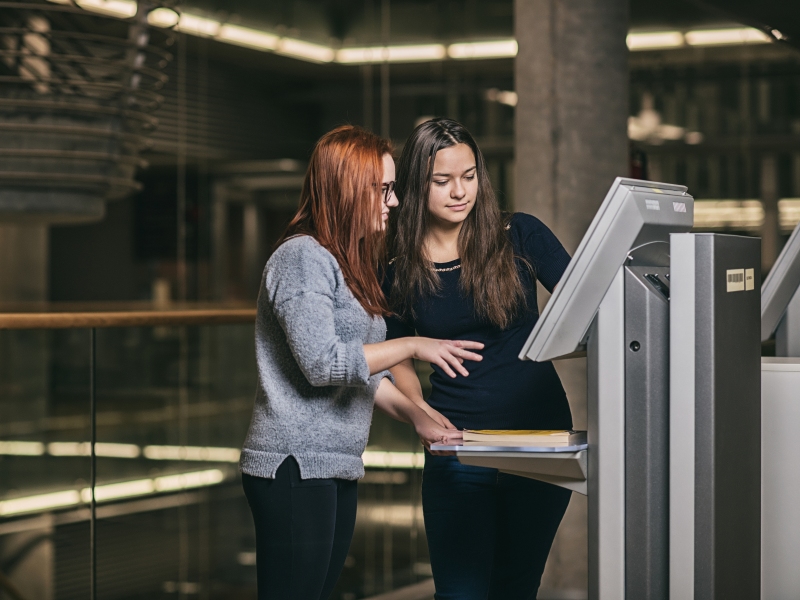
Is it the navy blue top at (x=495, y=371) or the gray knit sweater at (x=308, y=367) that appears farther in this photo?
the navy blue top at (x=495, y=371)

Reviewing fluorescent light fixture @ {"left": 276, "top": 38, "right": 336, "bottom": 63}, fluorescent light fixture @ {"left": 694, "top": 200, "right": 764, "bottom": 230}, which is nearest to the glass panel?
fluorescent light fixture @ {"left": 276, "top": 38, "right": 336, "bottom": 63}

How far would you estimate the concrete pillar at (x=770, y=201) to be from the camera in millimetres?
6105

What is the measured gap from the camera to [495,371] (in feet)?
6.86

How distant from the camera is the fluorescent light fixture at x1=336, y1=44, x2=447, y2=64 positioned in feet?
21.8

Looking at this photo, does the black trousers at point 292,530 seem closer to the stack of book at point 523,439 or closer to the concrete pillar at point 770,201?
the stack of book at point 523,439

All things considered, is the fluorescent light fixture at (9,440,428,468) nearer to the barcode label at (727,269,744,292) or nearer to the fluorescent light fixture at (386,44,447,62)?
the barcode label at (727,269,744,292)

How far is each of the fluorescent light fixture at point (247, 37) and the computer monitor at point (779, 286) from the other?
4.59 meters

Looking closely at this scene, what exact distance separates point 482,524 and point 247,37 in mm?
4986

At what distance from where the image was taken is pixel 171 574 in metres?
3.90

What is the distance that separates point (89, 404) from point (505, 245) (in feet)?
4.98

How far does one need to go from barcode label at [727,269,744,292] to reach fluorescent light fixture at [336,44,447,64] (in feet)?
16.8

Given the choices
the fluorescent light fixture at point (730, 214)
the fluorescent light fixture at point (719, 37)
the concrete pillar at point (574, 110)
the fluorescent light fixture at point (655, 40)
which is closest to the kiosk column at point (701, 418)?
the concrete pillar at point (574, 110)

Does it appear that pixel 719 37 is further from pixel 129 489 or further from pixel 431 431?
pixel 431 431

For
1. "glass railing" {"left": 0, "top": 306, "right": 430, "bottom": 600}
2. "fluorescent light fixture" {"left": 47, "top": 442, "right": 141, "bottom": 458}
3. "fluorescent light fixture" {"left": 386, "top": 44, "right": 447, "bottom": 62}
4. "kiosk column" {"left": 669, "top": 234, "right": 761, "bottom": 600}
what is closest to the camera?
"kiosk column" {"left": 669, "top": 234, "right": 761, "bottom": 600}
